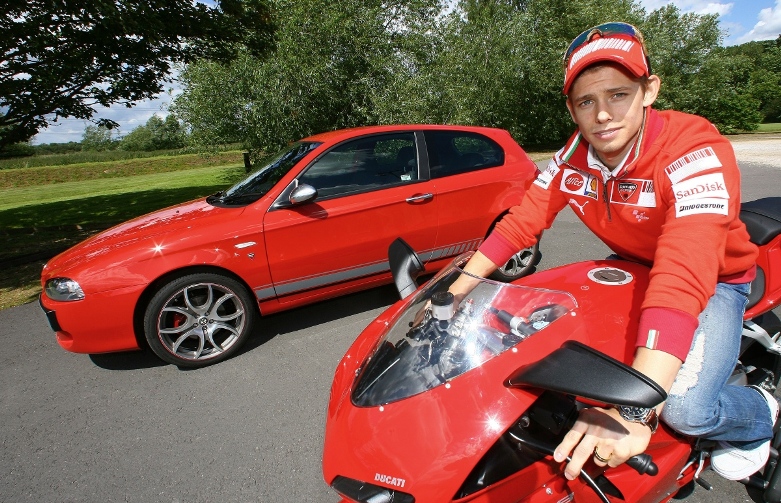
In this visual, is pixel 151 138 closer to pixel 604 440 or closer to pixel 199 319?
pixel 199 319

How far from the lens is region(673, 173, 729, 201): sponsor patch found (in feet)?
4.53

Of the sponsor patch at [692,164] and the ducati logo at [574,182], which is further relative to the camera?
the ducati logo at [574,182]

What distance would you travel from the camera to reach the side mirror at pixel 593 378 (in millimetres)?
929

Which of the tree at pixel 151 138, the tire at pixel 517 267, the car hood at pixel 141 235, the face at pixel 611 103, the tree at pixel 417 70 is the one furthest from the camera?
the tree at pixel 151 138

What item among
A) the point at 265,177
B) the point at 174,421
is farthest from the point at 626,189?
the point at 265,177

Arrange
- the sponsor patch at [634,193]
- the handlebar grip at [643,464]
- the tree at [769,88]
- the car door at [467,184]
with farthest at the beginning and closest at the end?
the tree at [769,88] < the car door at [467,184] < the sponsor patch at [634,193] < the handlebar grip at [643,464]

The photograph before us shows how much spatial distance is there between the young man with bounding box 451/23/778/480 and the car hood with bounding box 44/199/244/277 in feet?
8.69

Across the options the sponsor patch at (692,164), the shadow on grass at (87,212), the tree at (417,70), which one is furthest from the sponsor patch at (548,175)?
the tree at (417,70)

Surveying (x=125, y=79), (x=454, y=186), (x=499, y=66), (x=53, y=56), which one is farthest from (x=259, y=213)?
(x=499, y=66)

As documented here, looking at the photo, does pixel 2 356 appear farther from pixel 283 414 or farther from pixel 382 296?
pixel 382 296

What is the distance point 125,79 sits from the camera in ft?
28.5

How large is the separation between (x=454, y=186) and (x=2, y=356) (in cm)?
431

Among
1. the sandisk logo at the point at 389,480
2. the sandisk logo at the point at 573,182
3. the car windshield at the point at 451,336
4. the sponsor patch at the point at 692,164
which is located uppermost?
the sponsor patch at the point at 692,164

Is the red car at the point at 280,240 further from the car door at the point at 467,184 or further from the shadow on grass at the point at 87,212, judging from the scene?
the shadow on grass at the point at 87,212
